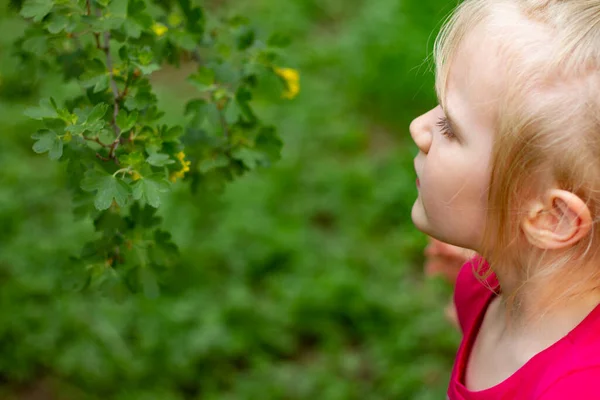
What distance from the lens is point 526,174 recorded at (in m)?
1.19

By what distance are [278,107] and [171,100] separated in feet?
1.58

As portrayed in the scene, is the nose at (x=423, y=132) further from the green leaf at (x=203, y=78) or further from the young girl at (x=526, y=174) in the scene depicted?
the green leaf at (x=203, y=78)

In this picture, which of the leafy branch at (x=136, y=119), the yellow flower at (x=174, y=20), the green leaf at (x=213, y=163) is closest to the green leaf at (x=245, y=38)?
the leafy branch at (x=136, y=119)

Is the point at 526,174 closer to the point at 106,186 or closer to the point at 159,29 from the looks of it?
the point at 106,186

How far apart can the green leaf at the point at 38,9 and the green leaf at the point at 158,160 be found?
0.95ft

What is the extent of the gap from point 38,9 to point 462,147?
27.8 inches

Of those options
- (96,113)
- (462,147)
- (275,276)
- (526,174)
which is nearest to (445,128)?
(462,147)

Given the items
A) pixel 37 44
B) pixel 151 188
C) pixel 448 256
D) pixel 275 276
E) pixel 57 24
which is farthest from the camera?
pixel 275 276

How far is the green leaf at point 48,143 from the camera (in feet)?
4.07

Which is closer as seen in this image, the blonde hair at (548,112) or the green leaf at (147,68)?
the blonde hair at (548,112)

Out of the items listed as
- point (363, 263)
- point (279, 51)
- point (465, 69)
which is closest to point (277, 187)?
point (363, 263)

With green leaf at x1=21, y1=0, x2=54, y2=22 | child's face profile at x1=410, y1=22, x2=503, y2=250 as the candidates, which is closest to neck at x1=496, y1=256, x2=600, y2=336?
child's face profile at x1=410, y1=22, x2=503, y2=250

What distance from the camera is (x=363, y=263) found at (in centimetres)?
299

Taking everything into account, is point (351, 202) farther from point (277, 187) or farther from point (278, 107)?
point (278, 107)
